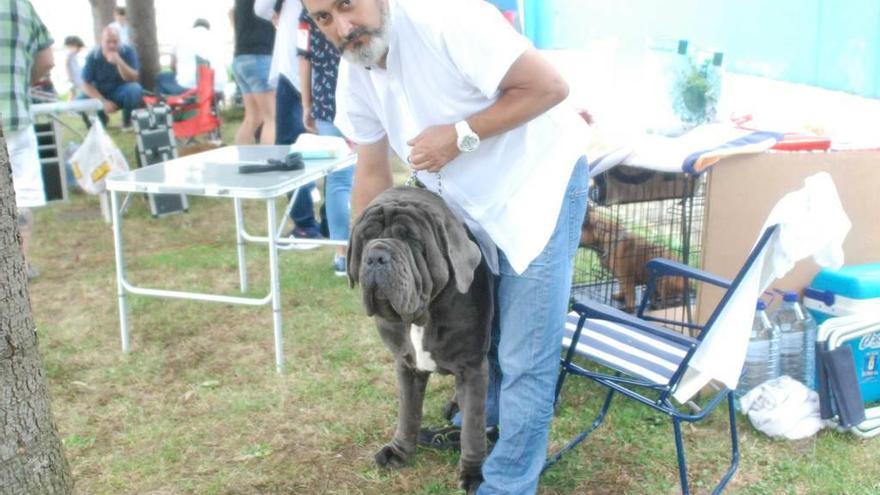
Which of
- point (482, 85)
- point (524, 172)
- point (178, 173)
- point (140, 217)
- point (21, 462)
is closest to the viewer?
point (21, 462)

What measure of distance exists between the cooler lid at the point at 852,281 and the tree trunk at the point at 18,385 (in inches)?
109

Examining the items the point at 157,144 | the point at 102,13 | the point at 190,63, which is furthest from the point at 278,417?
the point at 102,13

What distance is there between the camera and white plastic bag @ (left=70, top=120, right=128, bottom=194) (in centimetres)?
629

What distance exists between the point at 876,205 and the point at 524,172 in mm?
1900

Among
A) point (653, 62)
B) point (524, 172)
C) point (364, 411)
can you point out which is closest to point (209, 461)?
point (364, 411)

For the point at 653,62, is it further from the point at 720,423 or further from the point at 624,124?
the point at 720,423

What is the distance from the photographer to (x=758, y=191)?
3.16 metres

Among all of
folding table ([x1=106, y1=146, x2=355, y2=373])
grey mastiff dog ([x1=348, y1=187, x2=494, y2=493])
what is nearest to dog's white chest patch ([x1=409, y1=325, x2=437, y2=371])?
grey mastiff dog ([x1=348, y1=187, x2=494, y2=493])

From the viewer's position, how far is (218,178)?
140 inches

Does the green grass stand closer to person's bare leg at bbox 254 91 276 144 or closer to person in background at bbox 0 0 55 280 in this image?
person in background at bbox 0 0 55 280

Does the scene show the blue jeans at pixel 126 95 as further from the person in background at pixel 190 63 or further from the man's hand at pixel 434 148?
the man's hand at pixel 434 148

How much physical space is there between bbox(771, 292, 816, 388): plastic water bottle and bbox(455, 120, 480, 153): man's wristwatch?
69.1 inches

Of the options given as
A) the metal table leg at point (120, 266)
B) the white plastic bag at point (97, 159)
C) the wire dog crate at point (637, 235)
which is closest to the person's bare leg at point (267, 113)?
the white plastic bag at point (97, 159)

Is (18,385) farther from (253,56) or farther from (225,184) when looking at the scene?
(253,56)
